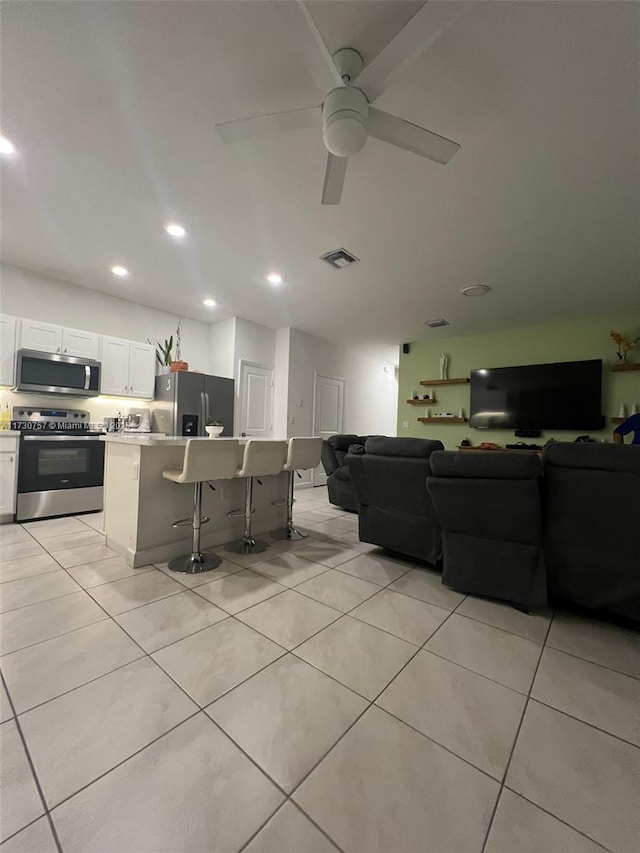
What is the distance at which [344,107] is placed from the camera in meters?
1.63

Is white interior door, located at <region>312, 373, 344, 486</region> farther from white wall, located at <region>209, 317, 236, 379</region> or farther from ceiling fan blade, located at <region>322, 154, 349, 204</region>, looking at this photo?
ceiling fan blade, located at <region>322, 154, 349, 204</region>

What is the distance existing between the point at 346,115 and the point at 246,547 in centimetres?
297

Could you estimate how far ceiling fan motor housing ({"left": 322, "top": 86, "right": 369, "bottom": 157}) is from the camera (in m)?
1.62

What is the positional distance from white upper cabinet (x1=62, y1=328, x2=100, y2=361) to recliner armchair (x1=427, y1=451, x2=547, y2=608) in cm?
434

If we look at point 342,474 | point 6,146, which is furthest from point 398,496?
point 6,146

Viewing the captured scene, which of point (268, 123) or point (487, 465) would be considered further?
point (487, 465)

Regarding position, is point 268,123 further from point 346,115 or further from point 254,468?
point 254,468

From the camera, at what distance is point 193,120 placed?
2.02 m

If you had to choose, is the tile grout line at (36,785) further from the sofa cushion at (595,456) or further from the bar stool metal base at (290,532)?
the sofa cushion at (595,456)

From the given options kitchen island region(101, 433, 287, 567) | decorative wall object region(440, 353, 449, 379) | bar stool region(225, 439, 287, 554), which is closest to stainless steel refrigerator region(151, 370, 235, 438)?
kitchen island region(101, 433, 287, 567)

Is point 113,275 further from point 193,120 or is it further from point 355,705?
point 355,705

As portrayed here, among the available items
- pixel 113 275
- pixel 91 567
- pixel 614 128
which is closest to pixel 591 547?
pixel 614 128

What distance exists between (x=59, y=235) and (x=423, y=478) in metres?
4.05

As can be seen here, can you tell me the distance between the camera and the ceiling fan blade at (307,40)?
→ 1.42 metres
